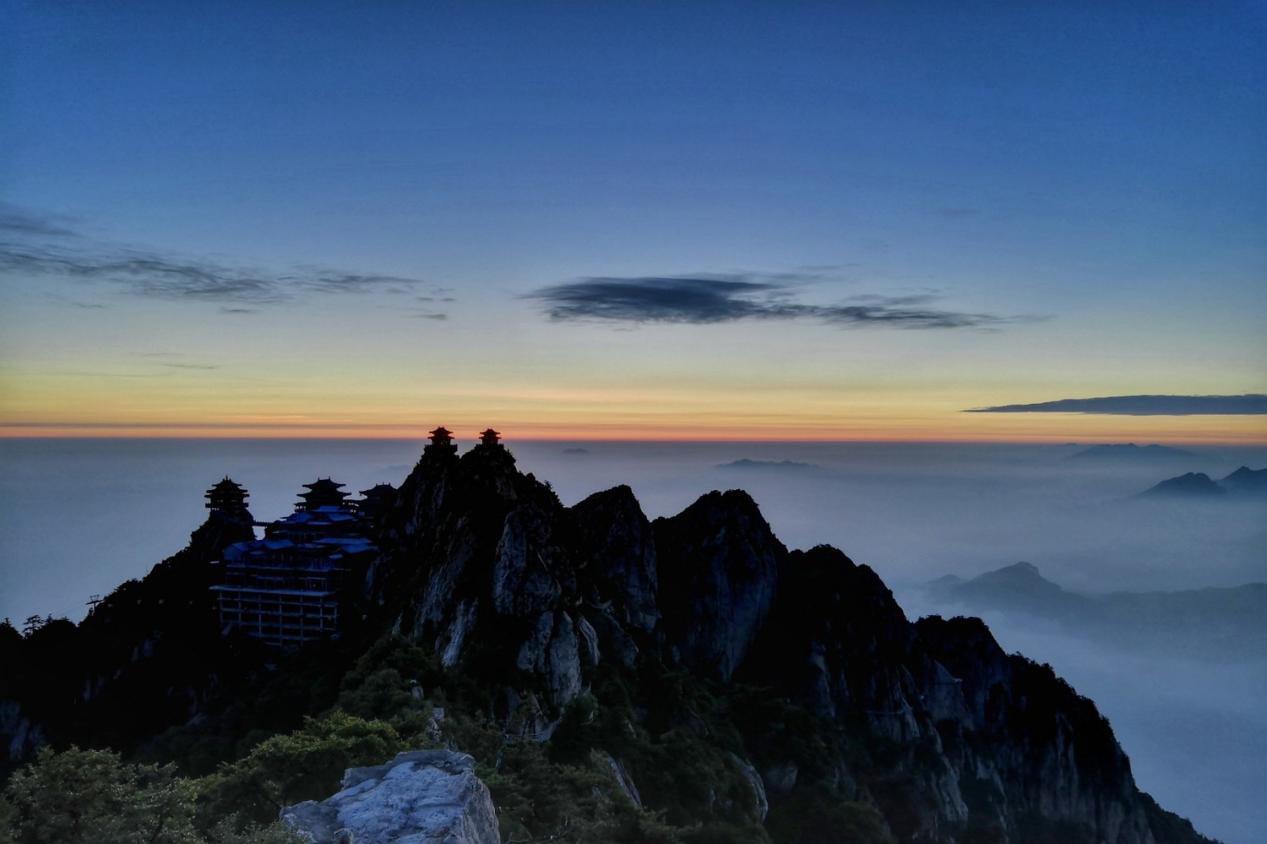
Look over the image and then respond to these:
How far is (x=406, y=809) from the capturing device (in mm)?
15969

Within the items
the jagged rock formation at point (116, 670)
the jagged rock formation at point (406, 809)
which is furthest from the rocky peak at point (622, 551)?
the jagged rock formation at point (406, 809)

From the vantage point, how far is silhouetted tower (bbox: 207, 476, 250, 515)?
217ft

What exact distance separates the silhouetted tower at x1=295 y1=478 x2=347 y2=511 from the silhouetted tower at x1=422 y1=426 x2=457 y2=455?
14782 millimetres

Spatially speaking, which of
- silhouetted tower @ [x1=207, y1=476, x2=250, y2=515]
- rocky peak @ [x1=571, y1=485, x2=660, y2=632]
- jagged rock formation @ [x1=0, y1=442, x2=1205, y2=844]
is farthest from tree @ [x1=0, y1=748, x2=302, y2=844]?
silhouetted tower @ [x1=207, y1=476, x2=250, y2=515]

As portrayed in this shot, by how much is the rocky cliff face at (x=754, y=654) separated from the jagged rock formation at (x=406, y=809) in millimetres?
17234

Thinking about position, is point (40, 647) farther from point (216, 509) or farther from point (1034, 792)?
point (1034, 792)

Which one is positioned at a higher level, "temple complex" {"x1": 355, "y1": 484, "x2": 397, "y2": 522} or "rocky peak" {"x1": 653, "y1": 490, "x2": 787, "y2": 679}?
"temple complex" {"x1": 355, "y1": 484, "x2": 397, "y2": 522}

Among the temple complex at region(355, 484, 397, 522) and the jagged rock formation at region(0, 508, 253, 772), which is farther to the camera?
the temple complex at region(355, 484, 397, 522)

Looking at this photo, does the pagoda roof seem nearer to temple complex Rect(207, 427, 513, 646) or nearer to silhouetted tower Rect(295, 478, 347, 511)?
silhouetted tower Rect(295, 478, 347, 511)

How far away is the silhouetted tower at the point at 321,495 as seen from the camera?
66875 millimetres

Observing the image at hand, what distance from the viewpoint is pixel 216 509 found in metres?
66.0

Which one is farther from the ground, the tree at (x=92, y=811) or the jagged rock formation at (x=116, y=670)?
the tree at (x=92, y=811)

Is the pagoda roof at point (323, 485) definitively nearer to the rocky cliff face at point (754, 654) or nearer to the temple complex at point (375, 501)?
the temple complex at point (375, 501)

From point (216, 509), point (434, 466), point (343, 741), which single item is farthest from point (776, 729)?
point (216, 509)
